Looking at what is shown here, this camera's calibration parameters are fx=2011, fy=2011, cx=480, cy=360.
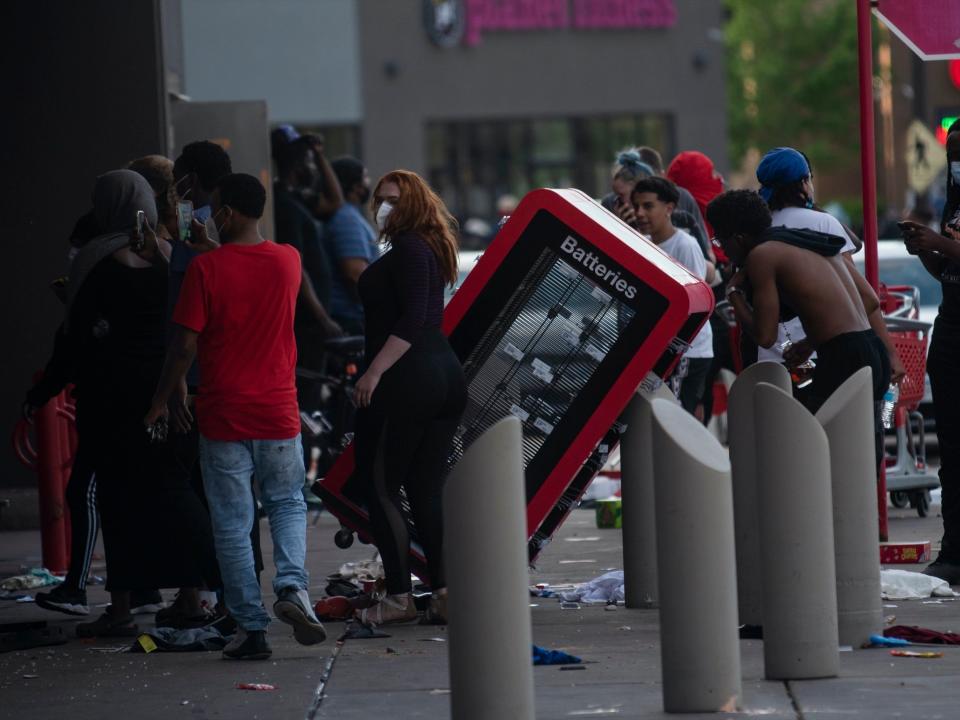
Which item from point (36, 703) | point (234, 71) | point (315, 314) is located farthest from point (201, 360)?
point (234, 71)

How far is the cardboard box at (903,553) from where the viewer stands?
9.31 meters

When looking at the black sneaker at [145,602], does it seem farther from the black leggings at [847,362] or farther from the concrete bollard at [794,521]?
the concrete bollard at [794,521]

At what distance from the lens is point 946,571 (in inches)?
344

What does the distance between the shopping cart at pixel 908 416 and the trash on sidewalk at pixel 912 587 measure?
2672 mm

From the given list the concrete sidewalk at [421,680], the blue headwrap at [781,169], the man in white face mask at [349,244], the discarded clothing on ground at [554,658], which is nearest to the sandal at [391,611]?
the concrete sidewalk at [421,680]

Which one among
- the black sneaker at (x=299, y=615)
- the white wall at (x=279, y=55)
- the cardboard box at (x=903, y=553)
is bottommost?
the cardboard box at (x=903, y=553)

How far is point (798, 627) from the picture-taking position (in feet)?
21.1

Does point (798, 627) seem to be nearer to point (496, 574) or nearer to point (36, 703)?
point (496, 574)

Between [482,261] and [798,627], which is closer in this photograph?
[798,627]

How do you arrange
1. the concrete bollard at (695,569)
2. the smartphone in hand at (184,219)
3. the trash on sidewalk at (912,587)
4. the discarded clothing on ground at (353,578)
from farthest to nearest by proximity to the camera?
the discarded clothing on ground at (353,578)
the trash on sidewalk at (912,587)
the smartphone in hand at (184,219)
the concrete bollard at (695,569)

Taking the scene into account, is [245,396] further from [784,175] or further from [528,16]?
[528,16]

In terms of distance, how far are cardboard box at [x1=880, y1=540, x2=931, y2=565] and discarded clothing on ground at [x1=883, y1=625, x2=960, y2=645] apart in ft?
6.61

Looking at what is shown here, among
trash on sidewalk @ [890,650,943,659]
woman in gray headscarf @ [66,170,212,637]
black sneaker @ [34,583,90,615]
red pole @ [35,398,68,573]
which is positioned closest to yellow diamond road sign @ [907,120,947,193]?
red pole @ [35,398,68,573]

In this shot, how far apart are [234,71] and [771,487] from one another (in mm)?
34766
